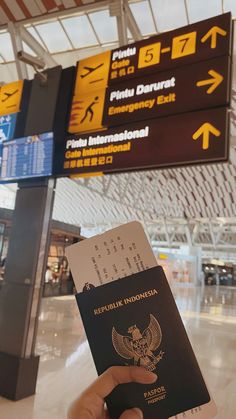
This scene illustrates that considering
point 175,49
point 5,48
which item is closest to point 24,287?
point 175,49

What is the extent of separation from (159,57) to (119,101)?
2.51 feet

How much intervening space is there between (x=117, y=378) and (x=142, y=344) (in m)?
0.13

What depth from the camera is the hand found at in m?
1.06

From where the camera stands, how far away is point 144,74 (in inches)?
181

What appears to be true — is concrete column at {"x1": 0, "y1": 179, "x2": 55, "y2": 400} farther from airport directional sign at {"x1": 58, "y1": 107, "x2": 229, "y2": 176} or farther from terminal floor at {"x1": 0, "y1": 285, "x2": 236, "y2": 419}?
airport directional sign at {"x1": 58, "y1": 107, "x2": 229, "y2": 176}

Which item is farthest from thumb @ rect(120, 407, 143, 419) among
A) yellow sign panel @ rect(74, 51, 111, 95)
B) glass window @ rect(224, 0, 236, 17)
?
glass window @ rect(224, 0, 236, 17)

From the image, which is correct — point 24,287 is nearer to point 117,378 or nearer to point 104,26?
point 117,378

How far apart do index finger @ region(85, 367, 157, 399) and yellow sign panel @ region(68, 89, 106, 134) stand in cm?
402

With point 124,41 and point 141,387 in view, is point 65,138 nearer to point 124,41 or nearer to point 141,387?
point 124,41

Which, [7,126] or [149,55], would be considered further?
[7,126]

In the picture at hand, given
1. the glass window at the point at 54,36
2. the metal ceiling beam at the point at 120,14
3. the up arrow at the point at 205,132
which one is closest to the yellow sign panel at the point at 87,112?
the up arrow at the point at 205,132

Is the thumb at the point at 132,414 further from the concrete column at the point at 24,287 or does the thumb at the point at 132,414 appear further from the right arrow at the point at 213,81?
the concrete column at the point at 24,287

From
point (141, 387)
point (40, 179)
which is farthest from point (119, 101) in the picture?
point (141, 387)

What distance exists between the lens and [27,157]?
5.38m
